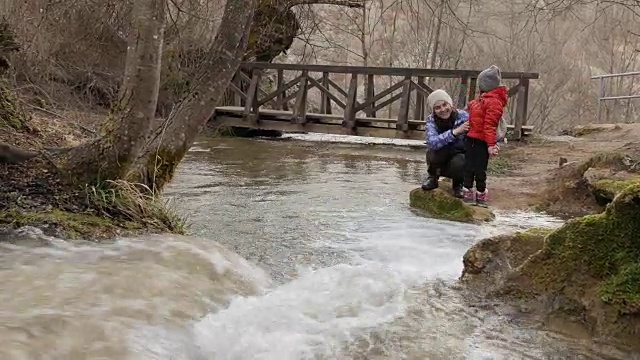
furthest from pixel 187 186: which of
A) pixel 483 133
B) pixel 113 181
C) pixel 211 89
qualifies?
pixel 483 133

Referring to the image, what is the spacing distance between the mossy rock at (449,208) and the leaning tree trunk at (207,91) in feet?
8.71

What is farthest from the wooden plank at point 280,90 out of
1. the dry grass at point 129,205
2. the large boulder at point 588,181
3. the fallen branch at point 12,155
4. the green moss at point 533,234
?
the green moss at point 533,234

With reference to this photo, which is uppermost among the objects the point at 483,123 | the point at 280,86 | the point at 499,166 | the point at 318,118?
the point at 280,86

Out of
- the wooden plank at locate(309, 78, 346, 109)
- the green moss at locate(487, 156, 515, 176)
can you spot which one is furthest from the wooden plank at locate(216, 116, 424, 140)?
the green moss at locate(487, 156, 515, 176)

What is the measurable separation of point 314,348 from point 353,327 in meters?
0.42

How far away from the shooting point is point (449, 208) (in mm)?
7090

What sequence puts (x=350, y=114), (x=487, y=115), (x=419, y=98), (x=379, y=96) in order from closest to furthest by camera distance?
(x=487, y=115) → (x=379, y=96) → (x=350, y=114) → (x=419, y=98)

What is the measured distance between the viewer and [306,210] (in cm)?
742

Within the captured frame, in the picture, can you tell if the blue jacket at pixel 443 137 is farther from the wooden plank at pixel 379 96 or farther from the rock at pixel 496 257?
the wooden plank at pixel 379 96

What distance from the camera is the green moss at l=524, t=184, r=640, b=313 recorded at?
3.87m

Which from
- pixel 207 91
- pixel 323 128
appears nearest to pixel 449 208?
pixel 207 91

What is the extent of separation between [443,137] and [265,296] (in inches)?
137

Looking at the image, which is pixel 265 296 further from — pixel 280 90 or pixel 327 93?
pixel 280 90

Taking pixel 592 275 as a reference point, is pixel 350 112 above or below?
above
